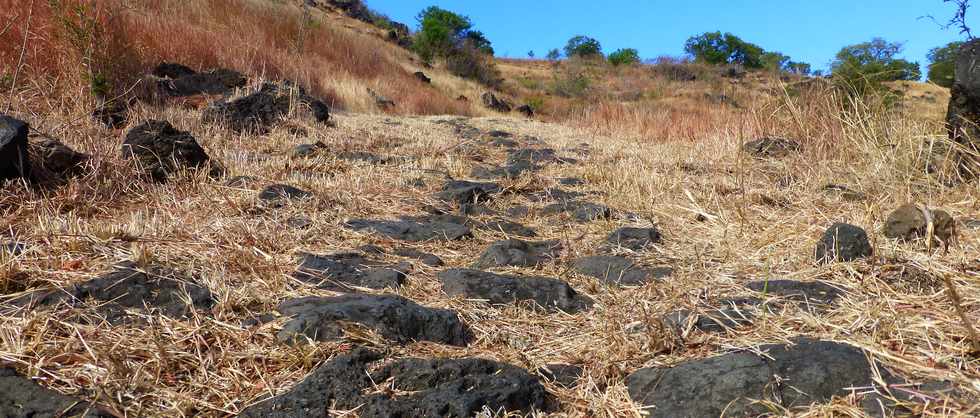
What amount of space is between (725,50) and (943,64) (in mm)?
42029

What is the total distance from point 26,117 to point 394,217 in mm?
2992

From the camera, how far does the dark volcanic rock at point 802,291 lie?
7.24ft

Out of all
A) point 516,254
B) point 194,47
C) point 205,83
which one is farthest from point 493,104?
point 516,254

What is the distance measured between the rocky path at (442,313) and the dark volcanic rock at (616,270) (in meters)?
0.01

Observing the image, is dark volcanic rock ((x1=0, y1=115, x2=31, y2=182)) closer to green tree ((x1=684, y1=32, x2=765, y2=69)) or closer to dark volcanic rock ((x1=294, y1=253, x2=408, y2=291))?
dark volcanic rock ((x1=294, y1=253, x2=408, y2=291))

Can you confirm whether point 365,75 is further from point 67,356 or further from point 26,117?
point 67,356

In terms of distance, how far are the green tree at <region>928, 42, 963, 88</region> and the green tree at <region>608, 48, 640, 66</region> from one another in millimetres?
36018

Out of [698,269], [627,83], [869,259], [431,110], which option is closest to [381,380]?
[698,269]

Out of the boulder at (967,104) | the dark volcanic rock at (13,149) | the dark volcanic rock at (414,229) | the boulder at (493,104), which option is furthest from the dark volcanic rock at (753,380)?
the boulder at (493,104)

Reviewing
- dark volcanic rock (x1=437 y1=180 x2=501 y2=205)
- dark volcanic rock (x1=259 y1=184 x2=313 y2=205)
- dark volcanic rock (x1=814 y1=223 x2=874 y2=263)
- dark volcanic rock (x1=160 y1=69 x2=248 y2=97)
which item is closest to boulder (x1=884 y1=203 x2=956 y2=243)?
dark volcanic rock (x1=814 y1=223 x2=874 y2=263)

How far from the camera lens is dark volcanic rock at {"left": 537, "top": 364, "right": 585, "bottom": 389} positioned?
6.22 ft

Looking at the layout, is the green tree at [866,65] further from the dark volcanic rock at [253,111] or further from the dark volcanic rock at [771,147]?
the dark volcanic rock at [253,111]

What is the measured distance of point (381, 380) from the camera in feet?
5.82

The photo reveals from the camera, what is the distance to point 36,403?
1485 mm
